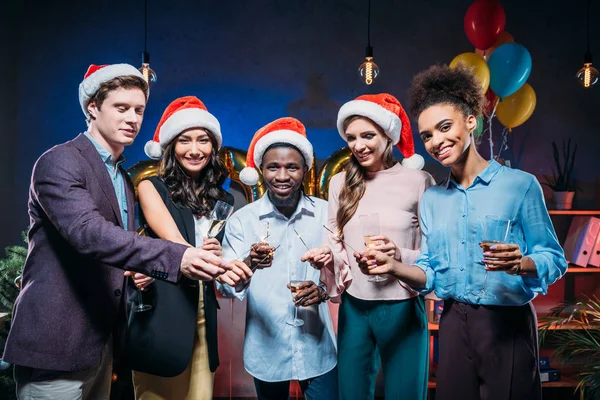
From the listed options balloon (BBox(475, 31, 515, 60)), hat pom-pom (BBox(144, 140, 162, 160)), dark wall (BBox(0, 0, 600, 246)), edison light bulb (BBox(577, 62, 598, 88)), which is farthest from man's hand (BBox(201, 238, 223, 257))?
edison light bulb (BBox(577, 62, 598, 88))

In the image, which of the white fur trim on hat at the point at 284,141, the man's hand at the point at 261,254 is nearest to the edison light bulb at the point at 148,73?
the white fur trim on hat at the point at 284,141

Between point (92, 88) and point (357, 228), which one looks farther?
point (357, 228)

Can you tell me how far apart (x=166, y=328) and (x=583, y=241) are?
367cm

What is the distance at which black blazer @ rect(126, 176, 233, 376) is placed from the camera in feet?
6.37

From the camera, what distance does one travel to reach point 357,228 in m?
2.18

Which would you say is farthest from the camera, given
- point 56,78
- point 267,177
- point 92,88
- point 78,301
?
point 56,78

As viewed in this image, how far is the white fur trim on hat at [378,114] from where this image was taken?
7.34ft

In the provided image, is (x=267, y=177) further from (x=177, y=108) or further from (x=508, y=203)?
(x=508, y=203)

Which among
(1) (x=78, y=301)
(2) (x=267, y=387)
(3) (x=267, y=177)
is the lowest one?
(2) (x=267, y=387)

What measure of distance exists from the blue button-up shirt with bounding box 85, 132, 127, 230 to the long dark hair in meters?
0.28

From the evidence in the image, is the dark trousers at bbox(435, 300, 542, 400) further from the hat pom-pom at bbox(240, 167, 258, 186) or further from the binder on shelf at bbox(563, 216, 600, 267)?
the binder on shelf at bbox(563, 216, 600, 267)

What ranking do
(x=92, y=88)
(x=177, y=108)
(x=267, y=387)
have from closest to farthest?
(x=92, y=88), (x=267, y=387), (x=177, y=108)

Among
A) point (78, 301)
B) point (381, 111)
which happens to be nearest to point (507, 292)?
point (381, 111)

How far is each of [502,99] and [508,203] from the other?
8.57ft
